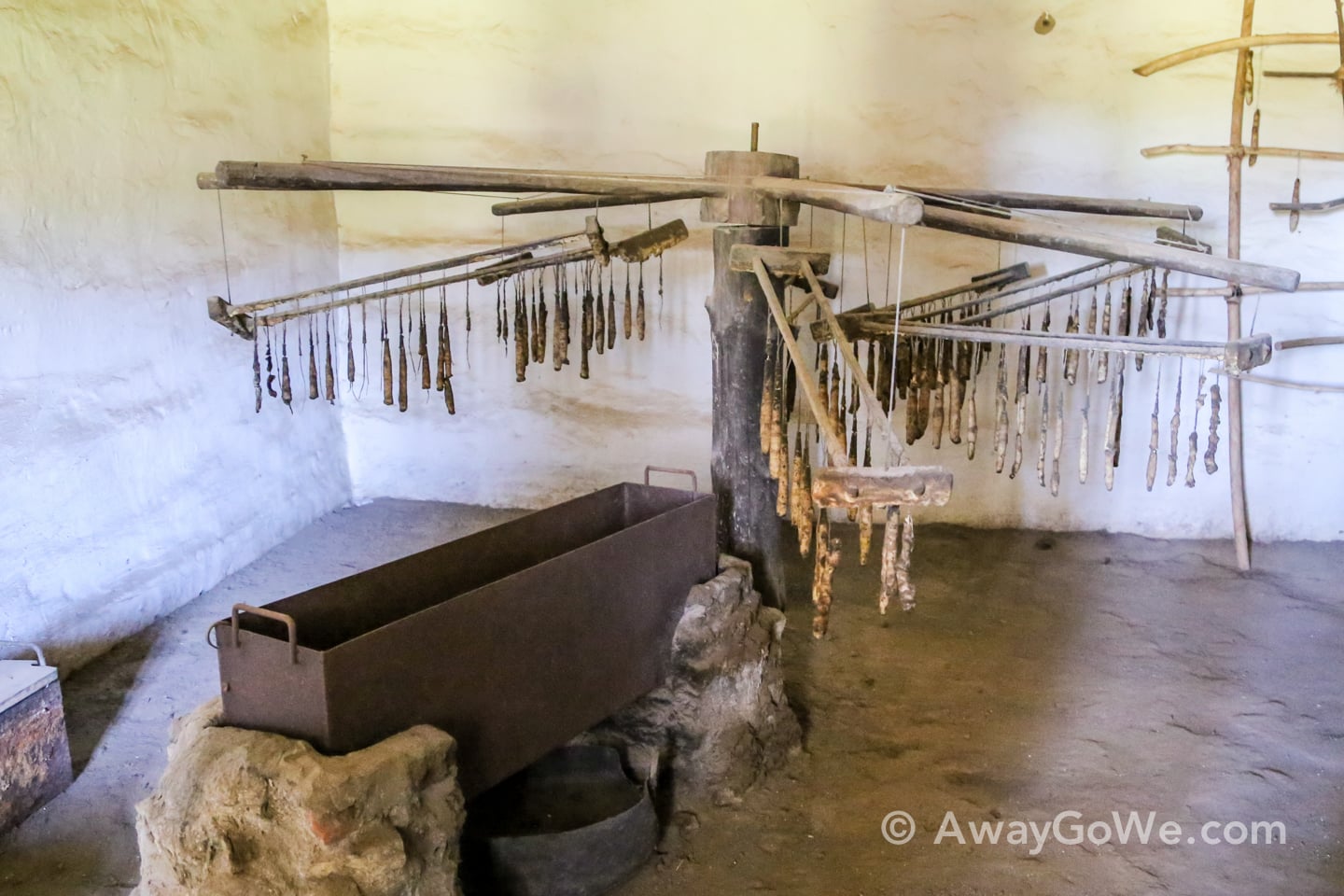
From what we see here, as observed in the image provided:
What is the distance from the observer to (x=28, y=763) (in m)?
3.14

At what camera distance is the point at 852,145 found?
17.7ft

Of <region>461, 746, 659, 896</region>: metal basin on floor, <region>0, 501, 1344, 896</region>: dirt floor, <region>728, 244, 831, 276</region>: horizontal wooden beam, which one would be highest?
<region>728, 244, 831, 276</region>: horizontal wooden beam

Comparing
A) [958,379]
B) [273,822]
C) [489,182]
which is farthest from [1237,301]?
[273,822]

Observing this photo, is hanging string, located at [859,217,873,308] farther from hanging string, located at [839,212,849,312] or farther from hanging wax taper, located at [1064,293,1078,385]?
hanging wax taper, located at [1064,293,1078,385]

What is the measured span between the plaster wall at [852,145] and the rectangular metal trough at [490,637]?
2.42 m

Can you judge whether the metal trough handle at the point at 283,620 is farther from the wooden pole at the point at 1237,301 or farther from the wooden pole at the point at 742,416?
the wooden pole at the point at 1237,301

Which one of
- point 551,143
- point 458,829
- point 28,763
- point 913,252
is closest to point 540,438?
point 551,143

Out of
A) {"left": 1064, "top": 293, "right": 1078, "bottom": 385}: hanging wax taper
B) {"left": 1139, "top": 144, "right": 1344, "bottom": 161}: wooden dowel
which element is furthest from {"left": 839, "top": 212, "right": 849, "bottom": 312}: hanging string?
{"left": 1139, "top": 144, "right": 1344, "bottom": 161}: wooden dowel

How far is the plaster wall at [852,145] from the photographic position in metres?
5.14

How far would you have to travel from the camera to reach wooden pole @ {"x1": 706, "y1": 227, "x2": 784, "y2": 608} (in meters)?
3.50

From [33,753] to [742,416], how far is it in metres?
2.50

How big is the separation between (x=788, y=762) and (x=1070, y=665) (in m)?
1.42

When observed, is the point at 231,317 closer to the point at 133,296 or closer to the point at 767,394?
the point at 133,296

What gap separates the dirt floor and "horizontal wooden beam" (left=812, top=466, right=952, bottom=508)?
1256 millimetres
